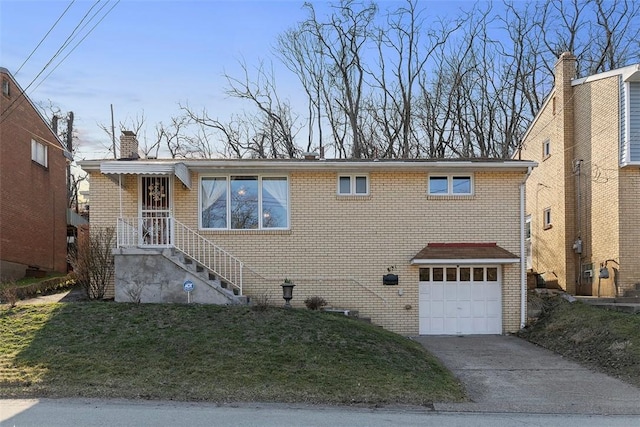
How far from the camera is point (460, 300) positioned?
668 inches

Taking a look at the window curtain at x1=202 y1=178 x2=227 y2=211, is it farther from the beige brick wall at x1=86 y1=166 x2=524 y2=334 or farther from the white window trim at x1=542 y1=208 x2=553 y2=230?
the white window trim at x1=542 y1=208 x2=553 y2=230

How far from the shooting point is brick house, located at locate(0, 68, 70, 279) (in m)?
21.2

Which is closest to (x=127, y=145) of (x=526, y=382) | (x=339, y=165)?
(x=339, y=165)

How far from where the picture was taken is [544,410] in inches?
349

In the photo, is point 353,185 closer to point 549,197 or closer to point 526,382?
point 526,382

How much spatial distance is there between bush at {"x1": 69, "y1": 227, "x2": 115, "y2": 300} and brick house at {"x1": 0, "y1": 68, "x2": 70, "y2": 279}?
6.92 m

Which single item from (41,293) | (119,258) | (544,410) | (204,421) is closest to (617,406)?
(544,410)

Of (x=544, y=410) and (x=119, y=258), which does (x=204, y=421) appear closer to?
(x=544, y=410)

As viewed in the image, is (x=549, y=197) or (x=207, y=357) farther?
(x=549, y=197)

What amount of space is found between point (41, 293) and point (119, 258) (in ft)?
15.8

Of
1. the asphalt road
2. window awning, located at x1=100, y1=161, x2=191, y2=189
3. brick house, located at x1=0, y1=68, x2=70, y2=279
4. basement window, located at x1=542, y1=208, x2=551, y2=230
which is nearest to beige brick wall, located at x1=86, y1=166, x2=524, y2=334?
window awning, located at x1=100, y1=161, x2=191, y2=189

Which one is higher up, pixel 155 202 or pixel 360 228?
pixel 155 202

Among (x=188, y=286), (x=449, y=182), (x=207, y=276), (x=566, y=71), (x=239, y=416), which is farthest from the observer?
(x=566, y=71)

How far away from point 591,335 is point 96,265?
12576 mm
